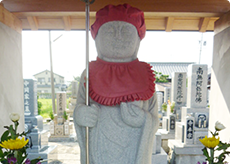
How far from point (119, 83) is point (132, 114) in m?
0.27

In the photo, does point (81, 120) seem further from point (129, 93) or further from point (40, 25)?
point (40, 25)

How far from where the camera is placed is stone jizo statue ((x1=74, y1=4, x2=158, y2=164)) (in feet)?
4.87

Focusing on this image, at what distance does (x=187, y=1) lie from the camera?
2.25 metres

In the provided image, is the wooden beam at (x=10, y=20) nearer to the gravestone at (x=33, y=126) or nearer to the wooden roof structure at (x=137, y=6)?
the wooden roof structure at (x=137, y=6)

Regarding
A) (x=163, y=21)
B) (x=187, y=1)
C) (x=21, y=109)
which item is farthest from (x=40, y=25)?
(x=187, y=1)

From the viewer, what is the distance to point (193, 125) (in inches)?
198

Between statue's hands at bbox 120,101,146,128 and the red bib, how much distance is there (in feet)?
0.20

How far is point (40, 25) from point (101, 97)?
1760 millimetres

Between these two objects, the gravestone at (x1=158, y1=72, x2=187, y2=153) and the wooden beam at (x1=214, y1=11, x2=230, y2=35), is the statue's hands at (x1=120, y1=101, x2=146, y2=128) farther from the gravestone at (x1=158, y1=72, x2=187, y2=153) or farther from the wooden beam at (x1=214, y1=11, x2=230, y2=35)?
the gravestone at (x1=158, y1=72, x2=187, y2=153)

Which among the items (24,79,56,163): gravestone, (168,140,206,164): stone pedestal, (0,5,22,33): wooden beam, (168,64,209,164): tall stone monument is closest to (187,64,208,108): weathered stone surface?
(168,64,209,164): tall stone monument

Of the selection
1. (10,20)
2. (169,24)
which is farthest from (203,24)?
(10,20)

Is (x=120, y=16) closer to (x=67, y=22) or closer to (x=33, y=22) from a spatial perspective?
(x=67, y=22)

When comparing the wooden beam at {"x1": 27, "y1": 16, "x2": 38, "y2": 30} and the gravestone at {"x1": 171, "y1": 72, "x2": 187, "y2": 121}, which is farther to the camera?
the gravestone at {"x1": 171, "y1": 72, "x2": 187, "y2": 121}

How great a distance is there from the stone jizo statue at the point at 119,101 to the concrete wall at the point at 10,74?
1178mm
